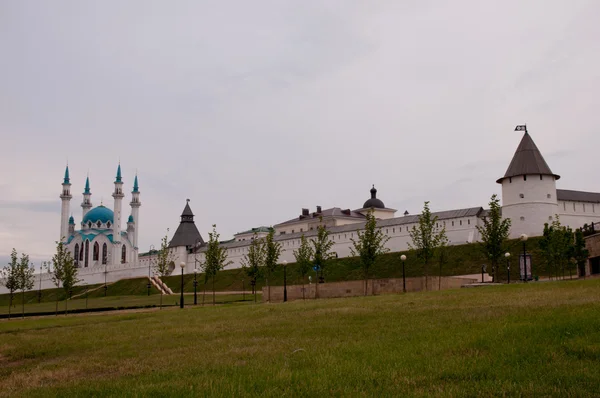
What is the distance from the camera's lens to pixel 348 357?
9133 millimetres

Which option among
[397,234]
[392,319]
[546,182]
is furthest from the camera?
[397,234]

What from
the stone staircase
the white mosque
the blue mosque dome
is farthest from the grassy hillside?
the blue mosque dome

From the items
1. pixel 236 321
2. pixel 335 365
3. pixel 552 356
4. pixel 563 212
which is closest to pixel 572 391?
pixel 552 356

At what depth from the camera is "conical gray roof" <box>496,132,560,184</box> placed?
55.0m

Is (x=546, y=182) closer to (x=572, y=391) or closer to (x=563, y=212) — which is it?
(x=563, y=212)

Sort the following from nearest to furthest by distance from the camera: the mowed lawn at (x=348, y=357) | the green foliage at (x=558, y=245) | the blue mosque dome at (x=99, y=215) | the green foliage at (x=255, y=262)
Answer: the mowed lawn at (x=348, y=357) → the green foliage at (x=558, y=245) → the green foliage at (x=255, y=262) → the blue mosque dome at (x=99, y=215)

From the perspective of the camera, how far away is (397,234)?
6259 cm

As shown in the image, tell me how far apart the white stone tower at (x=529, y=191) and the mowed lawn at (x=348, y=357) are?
4191cm

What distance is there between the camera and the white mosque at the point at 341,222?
181 feet

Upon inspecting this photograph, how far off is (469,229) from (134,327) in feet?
151

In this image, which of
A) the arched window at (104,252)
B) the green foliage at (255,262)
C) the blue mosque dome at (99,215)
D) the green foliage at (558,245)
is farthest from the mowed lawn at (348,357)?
the blue mosque dome at (99,215)

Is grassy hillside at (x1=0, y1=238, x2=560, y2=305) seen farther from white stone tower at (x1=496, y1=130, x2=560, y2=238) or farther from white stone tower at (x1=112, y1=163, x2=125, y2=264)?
white stone tower at (x1=112, y1=163, x2=125, y2=264)

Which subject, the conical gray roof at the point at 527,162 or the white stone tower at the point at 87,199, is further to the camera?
the white stone tower at the point at 87,199

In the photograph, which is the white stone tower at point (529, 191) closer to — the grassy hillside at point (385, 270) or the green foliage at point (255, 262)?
the grassy hillside at point (385, 270)
